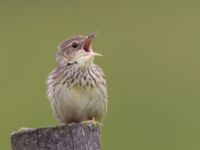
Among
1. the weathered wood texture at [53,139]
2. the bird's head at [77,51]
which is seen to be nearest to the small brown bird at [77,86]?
the bird's head at [77,51]

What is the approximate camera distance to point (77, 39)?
10016 millimetres

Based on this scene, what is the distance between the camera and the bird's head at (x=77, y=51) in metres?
9.84

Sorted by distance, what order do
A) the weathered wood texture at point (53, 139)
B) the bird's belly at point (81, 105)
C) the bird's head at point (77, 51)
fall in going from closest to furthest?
1. the weathered wood texture at point (53, 139)
2. the bird's belly at point (81, 105)
3. the bird's head at point (77, 51)

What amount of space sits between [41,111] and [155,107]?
1814mm

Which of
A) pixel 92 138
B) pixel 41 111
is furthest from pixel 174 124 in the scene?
pixel 92 138

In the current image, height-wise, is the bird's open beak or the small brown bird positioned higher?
the bird's open beak

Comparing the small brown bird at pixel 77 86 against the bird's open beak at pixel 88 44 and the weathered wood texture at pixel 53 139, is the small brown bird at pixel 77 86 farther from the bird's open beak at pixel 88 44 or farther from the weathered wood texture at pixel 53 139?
the weathered wood texture at pixel 53 139

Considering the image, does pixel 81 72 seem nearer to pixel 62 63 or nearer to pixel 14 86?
pixel 62 63

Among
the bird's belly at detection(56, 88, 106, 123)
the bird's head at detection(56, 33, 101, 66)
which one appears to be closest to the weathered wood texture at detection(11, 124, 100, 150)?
the bird's belly at detection(56, 88, 106, 123)

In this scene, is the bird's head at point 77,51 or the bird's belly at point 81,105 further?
the bird's head at point 77,51

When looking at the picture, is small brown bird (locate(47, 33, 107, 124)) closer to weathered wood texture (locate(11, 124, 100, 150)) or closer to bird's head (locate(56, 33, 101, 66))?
bird's head (locate(56, 33, 101, 66))

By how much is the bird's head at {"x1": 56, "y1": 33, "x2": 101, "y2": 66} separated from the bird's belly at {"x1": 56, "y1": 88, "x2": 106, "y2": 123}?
379mm

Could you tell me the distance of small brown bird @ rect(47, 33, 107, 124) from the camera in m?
9.55

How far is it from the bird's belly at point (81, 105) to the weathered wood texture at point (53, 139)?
1.82 meters
